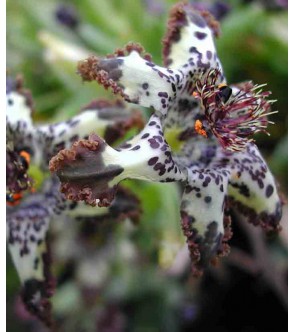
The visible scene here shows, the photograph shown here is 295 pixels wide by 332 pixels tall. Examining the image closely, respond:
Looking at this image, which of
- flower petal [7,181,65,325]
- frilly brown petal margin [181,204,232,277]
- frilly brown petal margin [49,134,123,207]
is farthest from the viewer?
flower petal [7,181,65,325]

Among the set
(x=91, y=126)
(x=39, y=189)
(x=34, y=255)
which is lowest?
(x=34, y=255)

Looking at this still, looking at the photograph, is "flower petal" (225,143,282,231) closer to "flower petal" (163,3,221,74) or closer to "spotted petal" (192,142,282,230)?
"spotted petal" (192,142,282,230)

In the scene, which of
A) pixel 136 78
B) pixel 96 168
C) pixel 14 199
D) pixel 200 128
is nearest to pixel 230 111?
pixel 200 128

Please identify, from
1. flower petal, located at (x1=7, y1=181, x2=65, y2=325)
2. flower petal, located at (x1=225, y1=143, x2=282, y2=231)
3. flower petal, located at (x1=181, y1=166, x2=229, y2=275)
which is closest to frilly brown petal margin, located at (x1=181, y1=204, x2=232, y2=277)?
flower petal, located at (x1=181, y1=166, x2=229, y2=275)

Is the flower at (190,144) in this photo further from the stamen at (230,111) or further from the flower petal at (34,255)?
the flower petal at (34,255)

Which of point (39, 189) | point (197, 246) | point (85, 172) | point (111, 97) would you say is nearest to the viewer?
point (85, 172)

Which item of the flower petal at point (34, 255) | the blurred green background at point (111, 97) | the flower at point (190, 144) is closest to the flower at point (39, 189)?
the flower petal at point (34, 255)

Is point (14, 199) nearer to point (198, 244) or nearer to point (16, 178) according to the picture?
point (16, 178)
